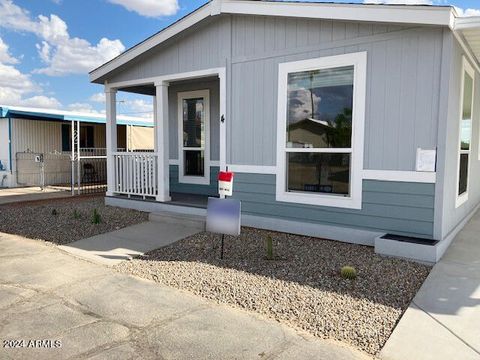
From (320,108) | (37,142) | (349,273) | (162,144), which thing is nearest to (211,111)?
(162,144)

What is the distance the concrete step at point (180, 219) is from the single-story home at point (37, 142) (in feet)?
18.9

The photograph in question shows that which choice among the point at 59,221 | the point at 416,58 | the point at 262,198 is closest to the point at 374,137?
the point at 416,58

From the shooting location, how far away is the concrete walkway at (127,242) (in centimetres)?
505

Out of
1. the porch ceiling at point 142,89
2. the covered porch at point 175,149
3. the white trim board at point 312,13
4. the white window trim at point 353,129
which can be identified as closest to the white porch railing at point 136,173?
the covered porch at point 175,149

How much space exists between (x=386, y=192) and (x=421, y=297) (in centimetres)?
174

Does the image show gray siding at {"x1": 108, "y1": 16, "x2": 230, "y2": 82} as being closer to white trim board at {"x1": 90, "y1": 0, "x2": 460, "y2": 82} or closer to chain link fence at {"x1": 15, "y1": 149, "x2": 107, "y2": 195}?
white trim board at {"x1": 90, "y1": 0, "x2": 460, "y2": 82}

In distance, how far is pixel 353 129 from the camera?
5207mm

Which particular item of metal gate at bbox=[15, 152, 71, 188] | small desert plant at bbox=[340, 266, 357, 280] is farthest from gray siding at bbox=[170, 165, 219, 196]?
metal gate at bbox=[15, 152, 71, 188]

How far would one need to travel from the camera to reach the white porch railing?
7.80 m

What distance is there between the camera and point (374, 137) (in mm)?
5078

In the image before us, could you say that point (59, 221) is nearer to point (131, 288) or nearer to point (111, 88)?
point (111, 88)

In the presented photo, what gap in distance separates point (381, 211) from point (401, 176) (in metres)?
0.53

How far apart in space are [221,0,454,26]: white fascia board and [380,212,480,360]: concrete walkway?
2.79m

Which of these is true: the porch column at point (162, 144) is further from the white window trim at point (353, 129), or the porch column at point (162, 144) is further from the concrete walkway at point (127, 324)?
the concrete walkway at point (127, 324)
